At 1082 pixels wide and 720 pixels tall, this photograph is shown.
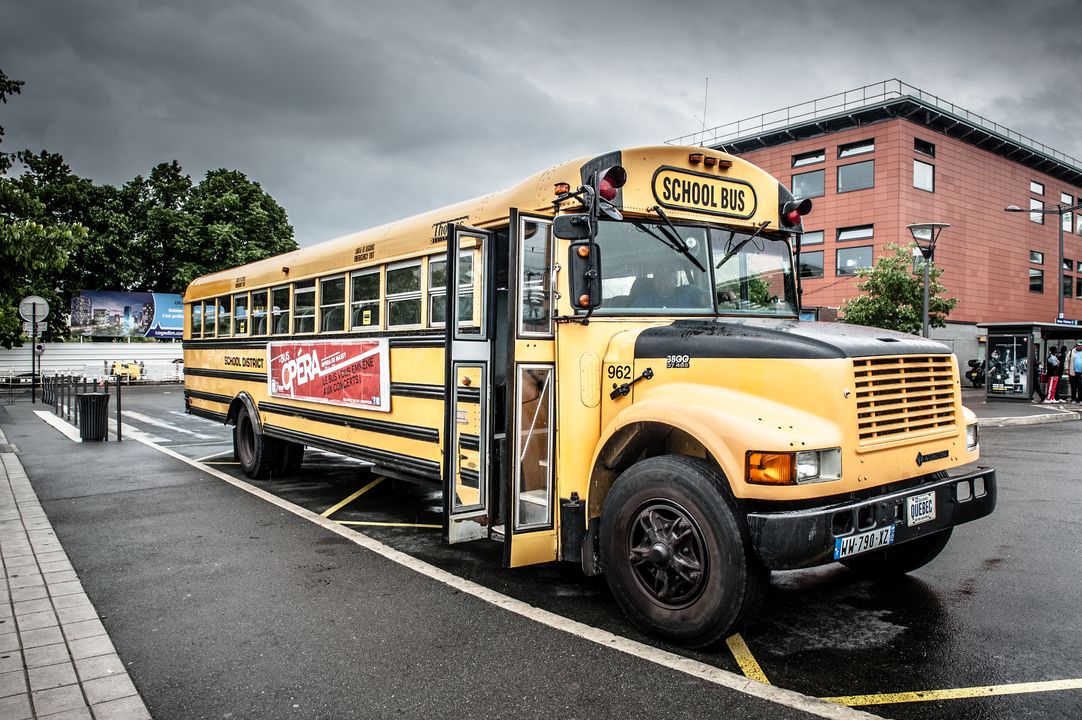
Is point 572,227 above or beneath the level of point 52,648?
above

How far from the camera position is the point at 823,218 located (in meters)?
35.4

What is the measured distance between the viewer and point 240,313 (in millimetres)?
9633

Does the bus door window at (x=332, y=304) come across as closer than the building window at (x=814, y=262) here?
Yes

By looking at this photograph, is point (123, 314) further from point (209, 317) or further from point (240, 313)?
point (240, 313)

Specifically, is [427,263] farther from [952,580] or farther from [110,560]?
Result: [952,580]

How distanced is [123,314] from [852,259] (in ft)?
117

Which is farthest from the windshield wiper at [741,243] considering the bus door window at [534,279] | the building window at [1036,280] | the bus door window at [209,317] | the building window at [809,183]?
the building window at [1036,280]

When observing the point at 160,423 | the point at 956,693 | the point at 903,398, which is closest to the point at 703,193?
the point at 903,398

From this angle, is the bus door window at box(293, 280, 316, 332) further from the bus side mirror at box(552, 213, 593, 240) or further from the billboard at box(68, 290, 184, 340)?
the billboard at box(68, 290, 184, 340)

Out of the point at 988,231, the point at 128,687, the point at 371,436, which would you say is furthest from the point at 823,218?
the point at 128,687

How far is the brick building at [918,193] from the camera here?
1297 inches

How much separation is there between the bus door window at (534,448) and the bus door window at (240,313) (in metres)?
6.13

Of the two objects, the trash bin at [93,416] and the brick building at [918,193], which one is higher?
the brick building at [918,193]

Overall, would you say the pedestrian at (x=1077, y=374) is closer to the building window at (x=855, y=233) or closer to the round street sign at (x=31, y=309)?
the building window at (x=855, y=233)
